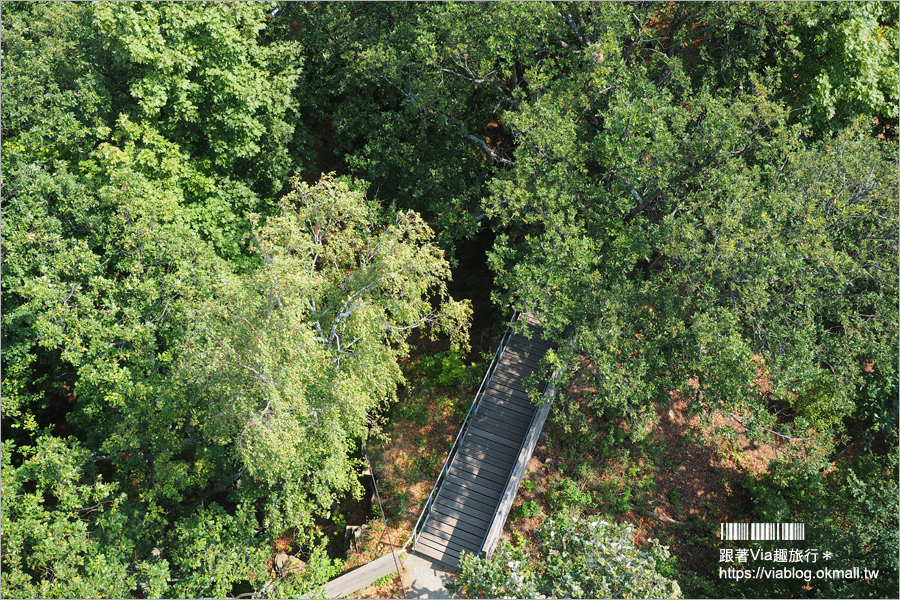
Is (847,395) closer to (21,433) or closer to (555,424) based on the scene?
(555,424)

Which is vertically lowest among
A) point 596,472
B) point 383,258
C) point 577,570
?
point 577,570

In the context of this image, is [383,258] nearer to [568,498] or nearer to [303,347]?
[303,347]

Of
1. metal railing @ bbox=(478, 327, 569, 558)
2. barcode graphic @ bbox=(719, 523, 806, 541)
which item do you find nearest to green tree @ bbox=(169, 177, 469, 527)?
metal railing @ bbox=(478, 327, 569, 558)

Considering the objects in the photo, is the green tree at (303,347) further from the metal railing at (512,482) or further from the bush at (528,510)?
the bush at (528,510)

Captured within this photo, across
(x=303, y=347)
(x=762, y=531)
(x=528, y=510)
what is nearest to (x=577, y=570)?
(x=528, y=510)

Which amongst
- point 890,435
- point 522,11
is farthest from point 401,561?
point 522,11

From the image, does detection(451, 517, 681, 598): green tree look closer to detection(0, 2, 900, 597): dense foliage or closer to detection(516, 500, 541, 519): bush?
detection(0, 2, 900, 597): dense foliage

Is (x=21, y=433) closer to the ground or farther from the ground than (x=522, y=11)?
closer to the ground
